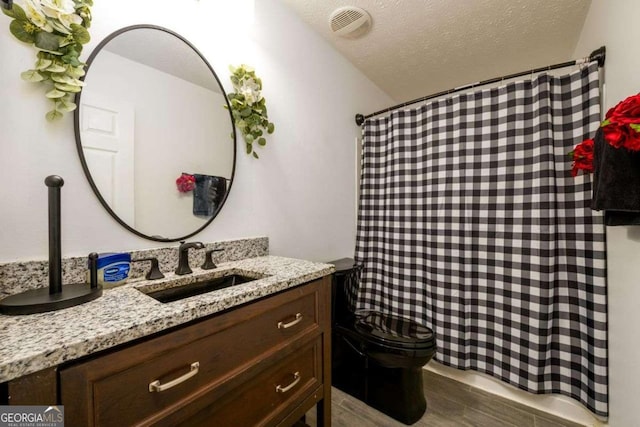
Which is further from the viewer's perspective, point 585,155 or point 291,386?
point 585,155

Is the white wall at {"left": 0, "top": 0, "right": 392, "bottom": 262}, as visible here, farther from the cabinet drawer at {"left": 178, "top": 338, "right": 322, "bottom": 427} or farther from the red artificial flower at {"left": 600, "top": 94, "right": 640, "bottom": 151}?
the red artificial flower at {"left": 600, "top": 94, "right": 640, "bottom": 151}

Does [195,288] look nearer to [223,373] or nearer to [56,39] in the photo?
[223,373]

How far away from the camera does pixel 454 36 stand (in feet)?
5.77

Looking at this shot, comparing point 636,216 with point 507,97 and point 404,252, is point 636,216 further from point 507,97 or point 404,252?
point 404,252

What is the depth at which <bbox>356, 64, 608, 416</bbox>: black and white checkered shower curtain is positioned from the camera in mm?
1315

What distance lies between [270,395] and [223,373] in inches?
9.6

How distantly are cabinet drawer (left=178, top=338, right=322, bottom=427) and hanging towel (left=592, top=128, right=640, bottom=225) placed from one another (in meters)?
1.15

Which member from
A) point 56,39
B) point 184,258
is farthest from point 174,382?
point 56,39

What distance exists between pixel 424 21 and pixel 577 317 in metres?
1.88

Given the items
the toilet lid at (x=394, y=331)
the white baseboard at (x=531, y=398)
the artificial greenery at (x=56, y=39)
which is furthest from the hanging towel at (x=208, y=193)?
the white baseboard at (x=531, y=398)

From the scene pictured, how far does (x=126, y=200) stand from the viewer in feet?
3.25

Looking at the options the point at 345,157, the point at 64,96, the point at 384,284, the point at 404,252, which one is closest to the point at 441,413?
the point at 384,284

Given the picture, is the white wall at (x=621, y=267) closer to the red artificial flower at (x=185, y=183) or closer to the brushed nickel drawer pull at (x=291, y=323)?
the brushed nickel drawer pull at (x=291, y=323)

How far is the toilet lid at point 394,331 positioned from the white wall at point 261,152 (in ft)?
1.80
